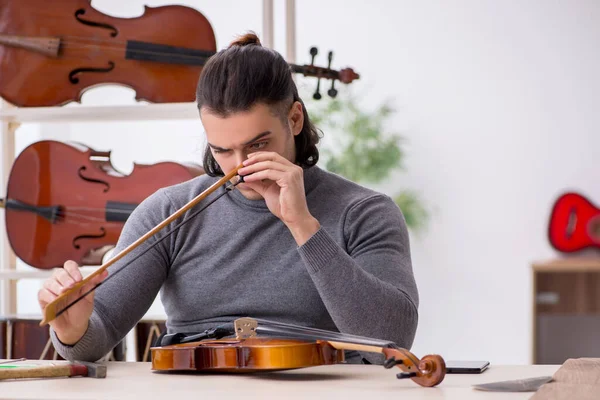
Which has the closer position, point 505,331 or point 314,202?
point 314,202

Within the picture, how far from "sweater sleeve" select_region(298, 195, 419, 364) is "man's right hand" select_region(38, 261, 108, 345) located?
33 centimetres

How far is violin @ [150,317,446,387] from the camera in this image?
0.98 meters

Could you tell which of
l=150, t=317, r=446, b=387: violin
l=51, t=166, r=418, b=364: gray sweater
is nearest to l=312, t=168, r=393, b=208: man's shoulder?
l=51, t=166, r=418, b=364: gray sweater

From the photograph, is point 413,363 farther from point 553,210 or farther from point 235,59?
point 553,210

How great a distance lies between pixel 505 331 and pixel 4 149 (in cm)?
294

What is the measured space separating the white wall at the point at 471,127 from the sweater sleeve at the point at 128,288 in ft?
9.27

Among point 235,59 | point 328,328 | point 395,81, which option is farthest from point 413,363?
point 395,81

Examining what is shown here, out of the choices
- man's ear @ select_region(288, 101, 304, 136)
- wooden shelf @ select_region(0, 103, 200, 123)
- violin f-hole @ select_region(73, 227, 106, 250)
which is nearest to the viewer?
man's ear @ select_region(288, 101, 304, 136)

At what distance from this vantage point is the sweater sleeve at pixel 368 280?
1309 millimetres

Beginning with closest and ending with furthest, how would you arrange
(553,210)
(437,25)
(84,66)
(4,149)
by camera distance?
(84,66)
(4,149)
(553,210)
(437,25)

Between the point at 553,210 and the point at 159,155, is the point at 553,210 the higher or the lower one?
the lower one

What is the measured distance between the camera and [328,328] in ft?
4.97

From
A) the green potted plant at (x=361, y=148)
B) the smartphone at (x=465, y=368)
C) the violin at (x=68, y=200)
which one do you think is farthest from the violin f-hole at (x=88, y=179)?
the green potted plant at (x=361, y=148)

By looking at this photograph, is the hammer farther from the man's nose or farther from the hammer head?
the man's nose
